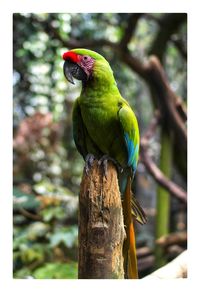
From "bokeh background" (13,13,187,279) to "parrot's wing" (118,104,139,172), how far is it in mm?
606

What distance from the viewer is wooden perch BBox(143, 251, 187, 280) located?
1.59 meters

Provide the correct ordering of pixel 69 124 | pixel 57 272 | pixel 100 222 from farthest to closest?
pixel 69 124 → pixel 57 272 → pixel 100 222

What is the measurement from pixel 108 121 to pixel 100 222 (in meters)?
0.31

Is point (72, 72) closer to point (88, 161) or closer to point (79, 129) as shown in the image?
point (79, 129)

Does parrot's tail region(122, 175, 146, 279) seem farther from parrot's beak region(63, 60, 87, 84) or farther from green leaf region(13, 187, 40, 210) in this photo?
green leaf region(13, 187, 40, 210)

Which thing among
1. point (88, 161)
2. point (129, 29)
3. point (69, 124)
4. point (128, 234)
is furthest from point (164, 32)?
point (128, 234)

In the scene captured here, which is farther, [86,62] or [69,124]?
[69,124]

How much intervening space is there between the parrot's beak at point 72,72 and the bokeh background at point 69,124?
1.83ft

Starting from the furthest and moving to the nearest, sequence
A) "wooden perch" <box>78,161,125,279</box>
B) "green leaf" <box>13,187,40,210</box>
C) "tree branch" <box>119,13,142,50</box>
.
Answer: "tree branch" <box>119,13,142,50</box>, "green leaf" <box>13,187,40,210</box>, "wooden perch" <box>78,161,125,279</box>

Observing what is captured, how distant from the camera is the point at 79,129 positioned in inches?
54.1

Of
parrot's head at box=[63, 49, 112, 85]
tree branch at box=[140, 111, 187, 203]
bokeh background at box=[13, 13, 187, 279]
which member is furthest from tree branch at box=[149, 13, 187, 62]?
parrot's head at box=[63, 49, 112, 85]
